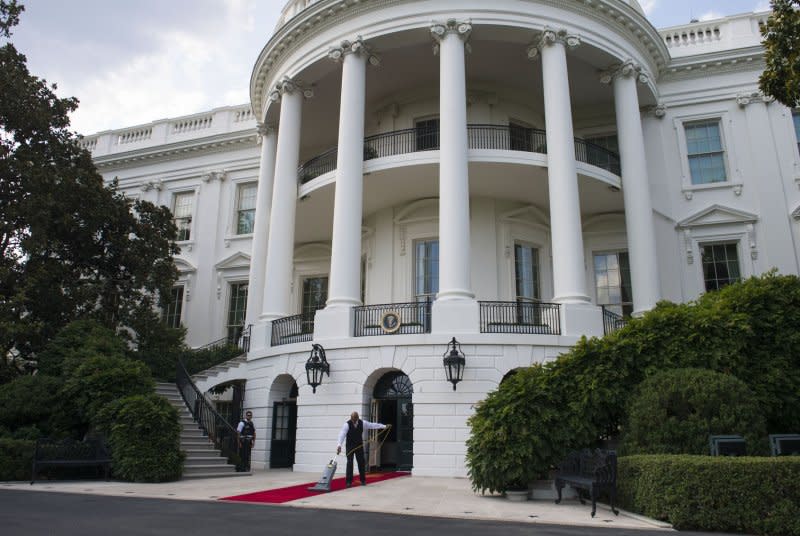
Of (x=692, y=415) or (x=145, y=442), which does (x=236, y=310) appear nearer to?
(x=145, y=442)

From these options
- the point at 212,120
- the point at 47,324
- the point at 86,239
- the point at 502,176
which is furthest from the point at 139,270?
the point at 502,176

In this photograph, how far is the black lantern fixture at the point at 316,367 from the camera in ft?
50.2

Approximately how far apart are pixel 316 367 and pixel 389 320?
2.14 m

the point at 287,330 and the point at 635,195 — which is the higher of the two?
the point at 635,195

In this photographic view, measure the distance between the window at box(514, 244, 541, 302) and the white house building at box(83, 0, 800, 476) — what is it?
0.07 metres

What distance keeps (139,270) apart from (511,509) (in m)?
15.3

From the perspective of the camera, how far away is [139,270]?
66.0 feet

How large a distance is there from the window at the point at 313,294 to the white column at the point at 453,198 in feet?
28.8

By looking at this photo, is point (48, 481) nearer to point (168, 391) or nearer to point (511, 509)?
point (168, 391)

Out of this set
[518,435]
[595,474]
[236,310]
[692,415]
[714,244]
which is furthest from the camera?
[236,310]

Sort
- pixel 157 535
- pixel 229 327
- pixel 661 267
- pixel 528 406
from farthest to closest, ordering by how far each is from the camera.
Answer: pixel 229 327 → pixel 661 267 → pixel 528 406 → pixel 157 535

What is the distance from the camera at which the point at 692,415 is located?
9.39 metres

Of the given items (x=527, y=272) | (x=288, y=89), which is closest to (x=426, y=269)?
(x=527, y=272)

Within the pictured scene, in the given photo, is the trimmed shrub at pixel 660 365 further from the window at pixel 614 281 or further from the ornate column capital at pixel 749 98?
the ornate column capital at pixel 749 98
